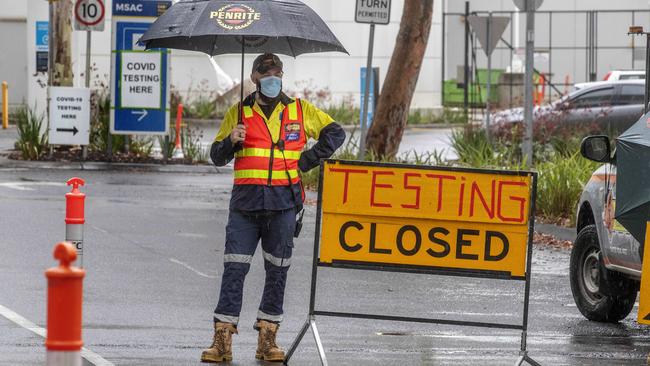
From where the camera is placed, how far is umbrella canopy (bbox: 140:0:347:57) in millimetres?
8719

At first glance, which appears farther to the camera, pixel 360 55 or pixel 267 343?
pixel 360 55

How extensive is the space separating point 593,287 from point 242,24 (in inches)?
153

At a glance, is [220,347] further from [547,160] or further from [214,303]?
[547,160]

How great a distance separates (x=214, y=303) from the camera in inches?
440

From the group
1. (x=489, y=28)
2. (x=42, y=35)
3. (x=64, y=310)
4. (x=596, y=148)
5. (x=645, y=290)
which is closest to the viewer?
(x=64, y=310)

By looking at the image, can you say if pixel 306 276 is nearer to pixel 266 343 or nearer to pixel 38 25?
pixel 266 343

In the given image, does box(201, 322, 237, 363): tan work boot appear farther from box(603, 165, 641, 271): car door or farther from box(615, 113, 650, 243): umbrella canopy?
box(603, 165, 641, 271): car door

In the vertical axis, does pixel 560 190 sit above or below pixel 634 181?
below

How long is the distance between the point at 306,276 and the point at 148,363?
4744 mm

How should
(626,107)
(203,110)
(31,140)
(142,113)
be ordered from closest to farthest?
(142,113) → (31,140) → (626,107) → (203,110)

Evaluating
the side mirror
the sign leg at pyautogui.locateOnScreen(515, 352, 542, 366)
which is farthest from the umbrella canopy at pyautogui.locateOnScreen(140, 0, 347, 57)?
the sign leg at pyautogui.locateOnScreen(515, 352, 542, 366)

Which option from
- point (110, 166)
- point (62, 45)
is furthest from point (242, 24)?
point (62, 45)

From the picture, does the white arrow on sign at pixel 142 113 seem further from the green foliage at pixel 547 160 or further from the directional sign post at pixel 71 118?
the green foliage at pixel 547 160

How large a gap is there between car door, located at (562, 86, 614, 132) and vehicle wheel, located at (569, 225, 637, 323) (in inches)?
532
